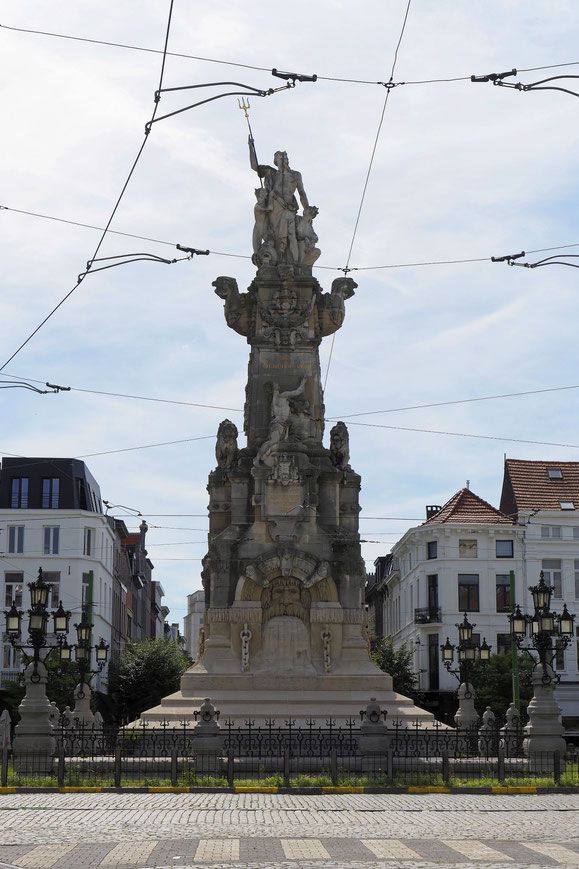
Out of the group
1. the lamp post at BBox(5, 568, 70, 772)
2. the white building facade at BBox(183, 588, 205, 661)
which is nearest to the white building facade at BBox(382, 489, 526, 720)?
the lamp post at BBox(5, 568, 70, 772)

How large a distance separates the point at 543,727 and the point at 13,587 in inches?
1939

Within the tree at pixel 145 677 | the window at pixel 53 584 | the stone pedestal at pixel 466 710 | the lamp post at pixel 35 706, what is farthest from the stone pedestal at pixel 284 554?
the window at pixel 53 584

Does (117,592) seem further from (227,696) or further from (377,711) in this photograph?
(377,711)

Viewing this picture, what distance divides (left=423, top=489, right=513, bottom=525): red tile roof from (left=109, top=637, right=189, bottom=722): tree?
1607 centimetres

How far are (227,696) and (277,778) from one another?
27.4ft

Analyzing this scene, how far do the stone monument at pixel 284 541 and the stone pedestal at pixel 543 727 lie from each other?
3.65 m

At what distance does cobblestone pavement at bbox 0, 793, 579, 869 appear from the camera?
46.4 feet

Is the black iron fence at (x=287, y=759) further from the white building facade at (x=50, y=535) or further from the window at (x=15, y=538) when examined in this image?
the window at (x=15, y=538)

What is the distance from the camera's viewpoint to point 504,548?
232 feet

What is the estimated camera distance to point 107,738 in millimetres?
28125

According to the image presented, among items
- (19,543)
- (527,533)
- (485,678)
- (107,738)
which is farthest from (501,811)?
(19,543)

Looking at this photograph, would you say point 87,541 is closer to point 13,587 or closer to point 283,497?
point 13,587

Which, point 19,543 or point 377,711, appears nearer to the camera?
point 377,711

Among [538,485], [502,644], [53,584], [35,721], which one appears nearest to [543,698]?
[35,721]
